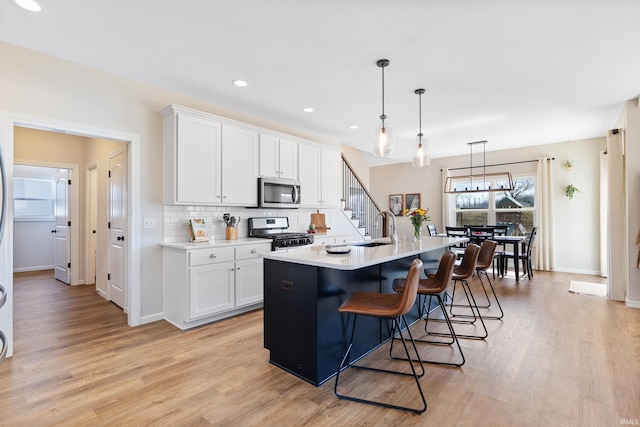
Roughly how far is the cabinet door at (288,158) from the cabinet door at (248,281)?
1.45 metres

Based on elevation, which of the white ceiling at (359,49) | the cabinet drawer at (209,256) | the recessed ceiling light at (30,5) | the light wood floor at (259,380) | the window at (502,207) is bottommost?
the light wood floor at (259,380)

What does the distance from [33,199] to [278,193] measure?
6.24 m

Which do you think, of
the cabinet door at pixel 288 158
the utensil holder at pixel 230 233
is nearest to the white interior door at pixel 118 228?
the utensil holder at pixel 230 233

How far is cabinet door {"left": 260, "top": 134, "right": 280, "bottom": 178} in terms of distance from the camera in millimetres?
4293

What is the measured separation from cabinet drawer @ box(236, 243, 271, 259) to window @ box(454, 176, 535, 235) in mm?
5550

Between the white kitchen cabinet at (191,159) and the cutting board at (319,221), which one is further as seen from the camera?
the cutting board at (319,221)

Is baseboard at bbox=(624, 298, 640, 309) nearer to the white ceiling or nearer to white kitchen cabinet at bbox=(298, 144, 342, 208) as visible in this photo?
the white ceiling

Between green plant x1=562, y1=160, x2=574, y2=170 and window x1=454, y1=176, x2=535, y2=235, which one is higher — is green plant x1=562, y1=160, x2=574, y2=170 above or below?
above

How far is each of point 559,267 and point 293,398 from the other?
21.8ft

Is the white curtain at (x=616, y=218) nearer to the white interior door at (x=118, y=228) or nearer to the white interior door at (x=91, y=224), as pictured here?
the white interior door at (x=118, y=228)

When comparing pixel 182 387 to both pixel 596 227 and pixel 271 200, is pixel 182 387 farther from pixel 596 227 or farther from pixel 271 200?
pixel 596 227

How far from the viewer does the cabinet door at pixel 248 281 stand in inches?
144

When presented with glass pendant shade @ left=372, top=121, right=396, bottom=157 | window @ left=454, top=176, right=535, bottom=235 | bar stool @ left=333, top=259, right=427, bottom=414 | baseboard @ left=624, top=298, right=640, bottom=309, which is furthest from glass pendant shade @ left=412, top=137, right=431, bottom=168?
window @ left=454, top=176, right=535, bottom=235

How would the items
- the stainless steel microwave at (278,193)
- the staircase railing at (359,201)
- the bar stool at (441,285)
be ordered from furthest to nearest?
the staircase railing at (359,201)
the stainless steel microwave at (278,193)
the bar stool at (441,285)
